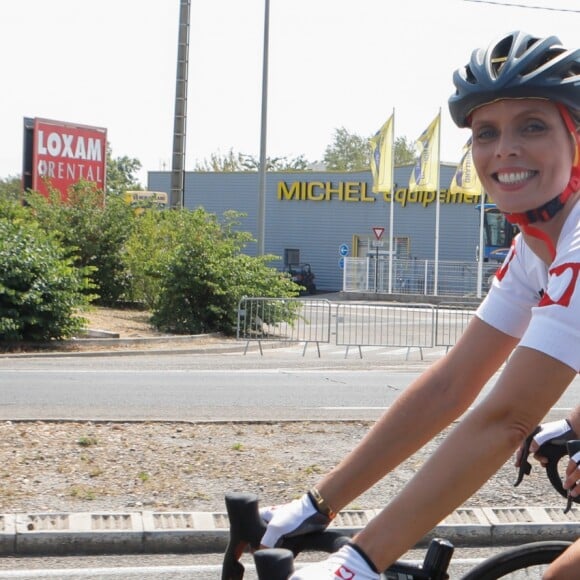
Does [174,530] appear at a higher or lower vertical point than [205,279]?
lower

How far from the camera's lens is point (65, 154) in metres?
39.2

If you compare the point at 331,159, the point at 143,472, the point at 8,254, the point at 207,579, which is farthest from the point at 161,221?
the point at 331,159

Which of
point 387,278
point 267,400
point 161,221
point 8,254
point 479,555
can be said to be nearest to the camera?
point 479,555

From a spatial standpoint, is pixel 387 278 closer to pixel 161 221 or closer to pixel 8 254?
pixel 161 221

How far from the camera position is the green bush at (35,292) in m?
20.1

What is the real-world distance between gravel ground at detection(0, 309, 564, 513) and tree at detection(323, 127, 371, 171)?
97745 mm

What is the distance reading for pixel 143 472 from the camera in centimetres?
704

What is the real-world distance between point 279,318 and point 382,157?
79.3ft

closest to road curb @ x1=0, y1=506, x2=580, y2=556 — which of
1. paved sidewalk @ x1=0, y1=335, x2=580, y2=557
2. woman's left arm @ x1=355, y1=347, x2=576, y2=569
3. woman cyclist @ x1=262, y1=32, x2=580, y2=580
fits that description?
paved sidewalk @ x1=0, y1=335, x2=580, y2=557

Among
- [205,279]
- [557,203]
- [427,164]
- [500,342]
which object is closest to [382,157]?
[427,164]

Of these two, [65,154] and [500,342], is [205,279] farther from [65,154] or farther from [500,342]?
[500,342]

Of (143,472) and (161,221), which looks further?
(161,221)

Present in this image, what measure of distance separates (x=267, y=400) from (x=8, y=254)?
10402 millimetres

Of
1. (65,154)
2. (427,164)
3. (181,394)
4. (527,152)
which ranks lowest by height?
(181,394)
